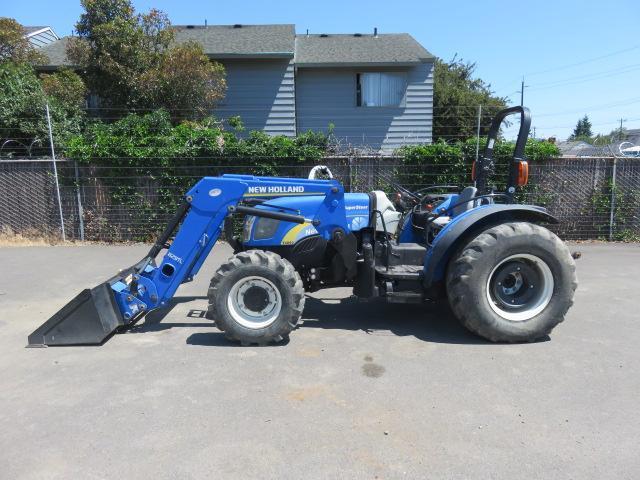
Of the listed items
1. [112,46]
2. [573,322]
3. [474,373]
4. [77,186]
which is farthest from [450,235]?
[112,46]

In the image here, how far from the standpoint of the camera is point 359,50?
1522cm

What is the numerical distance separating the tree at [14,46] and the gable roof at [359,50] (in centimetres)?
780

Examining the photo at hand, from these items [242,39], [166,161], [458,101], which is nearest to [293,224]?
[166,161]

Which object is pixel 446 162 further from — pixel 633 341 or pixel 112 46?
pixel 112 46

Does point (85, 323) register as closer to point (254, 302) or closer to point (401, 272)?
point (254, 302)

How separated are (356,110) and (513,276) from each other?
10.9 m

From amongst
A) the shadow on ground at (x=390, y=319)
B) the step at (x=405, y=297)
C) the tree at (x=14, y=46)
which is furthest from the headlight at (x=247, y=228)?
the tree at (x=14, y=46)

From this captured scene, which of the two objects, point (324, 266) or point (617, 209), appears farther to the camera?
point (617, 209)

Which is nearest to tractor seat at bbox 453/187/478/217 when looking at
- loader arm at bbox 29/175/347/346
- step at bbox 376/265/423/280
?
step at bbox 376/265/423/280

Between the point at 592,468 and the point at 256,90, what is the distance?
13.4 meters

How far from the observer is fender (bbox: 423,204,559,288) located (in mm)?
4684

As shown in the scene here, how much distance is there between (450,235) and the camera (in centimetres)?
468

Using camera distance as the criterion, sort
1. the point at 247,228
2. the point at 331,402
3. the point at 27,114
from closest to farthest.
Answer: the point at 331,402 → the point at 247,228 → the point at 27,114

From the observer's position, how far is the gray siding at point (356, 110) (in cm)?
1485
